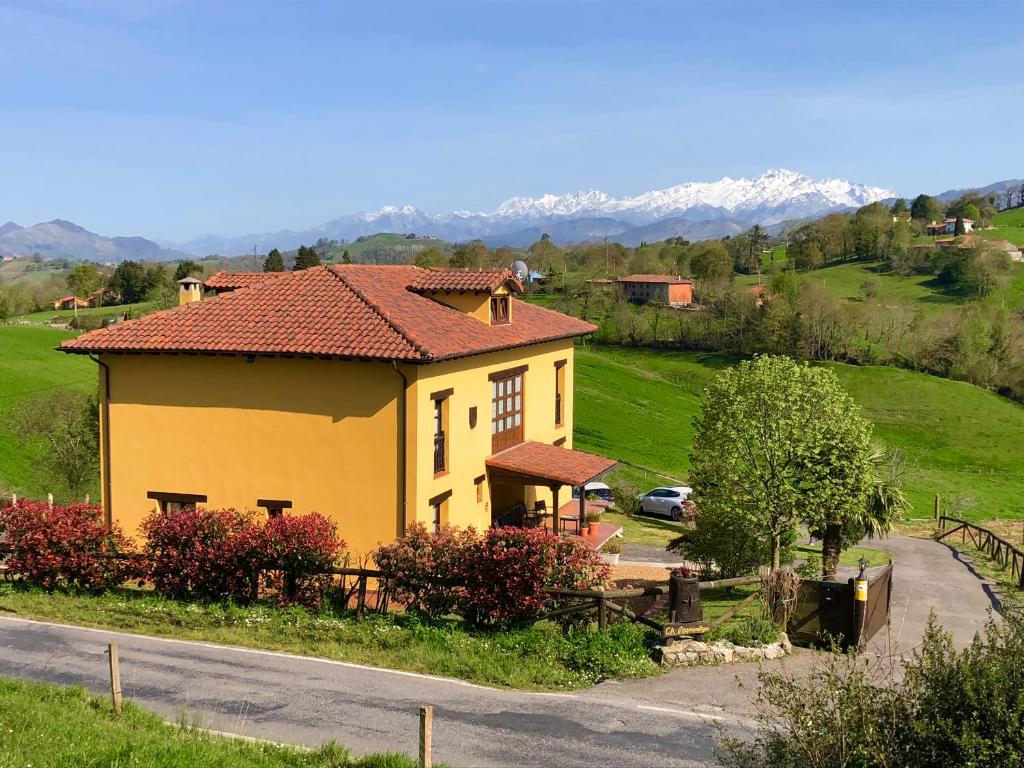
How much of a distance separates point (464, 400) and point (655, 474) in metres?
27.5

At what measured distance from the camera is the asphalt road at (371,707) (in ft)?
39.9

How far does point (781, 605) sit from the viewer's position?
1761 cm

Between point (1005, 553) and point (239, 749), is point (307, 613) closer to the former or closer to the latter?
point (239, 749)

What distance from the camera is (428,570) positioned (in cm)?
1750

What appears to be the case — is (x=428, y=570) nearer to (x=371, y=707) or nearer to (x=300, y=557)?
(x=300, y=557)

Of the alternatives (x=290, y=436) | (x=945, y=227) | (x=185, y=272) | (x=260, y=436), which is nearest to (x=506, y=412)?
(x=290, y=436)

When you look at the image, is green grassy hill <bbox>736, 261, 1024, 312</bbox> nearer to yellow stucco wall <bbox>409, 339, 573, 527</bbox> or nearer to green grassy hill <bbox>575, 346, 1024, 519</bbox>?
green grassy hill <bbox>575, 346, 1024, 519</bbox>

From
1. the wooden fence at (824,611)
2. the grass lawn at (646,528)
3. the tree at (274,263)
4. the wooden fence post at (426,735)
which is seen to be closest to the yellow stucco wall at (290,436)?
the wooden fence at (824,611)

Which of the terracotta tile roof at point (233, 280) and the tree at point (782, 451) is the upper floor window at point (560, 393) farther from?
the tree at point (782, 451)

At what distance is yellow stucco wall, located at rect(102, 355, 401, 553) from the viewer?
2200 cm

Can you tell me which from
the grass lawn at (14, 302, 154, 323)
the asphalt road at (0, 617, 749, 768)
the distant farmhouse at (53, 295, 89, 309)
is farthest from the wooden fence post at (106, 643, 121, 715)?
the distant farmhouse at (53, 295, 89, 309)

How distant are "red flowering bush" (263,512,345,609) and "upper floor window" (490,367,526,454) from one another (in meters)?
9.10

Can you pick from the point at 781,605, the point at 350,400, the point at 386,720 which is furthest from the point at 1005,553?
the point at 386,720

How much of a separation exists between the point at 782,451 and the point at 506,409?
10.0 meters
